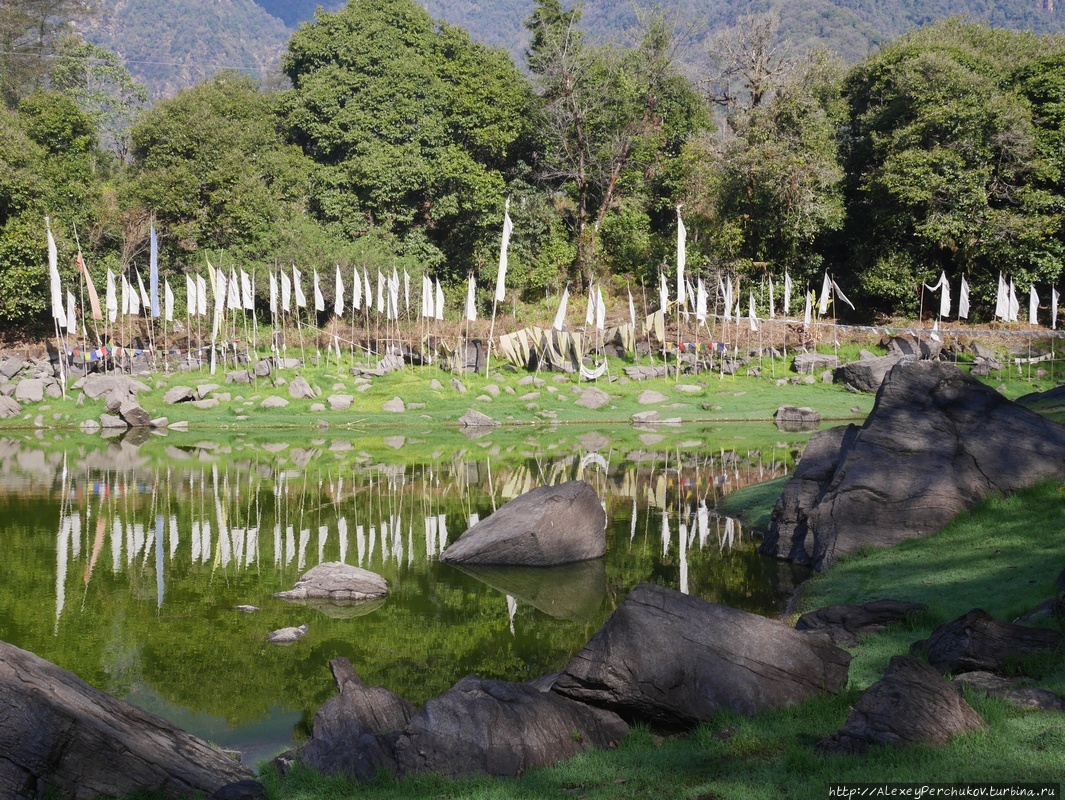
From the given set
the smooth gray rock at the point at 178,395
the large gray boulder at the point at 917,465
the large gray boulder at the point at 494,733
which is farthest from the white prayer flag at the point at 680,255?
the large gray boulder at the point at 494,733

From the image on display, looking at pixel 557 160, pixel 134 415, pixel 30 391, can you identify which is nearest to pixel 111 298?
pixel 30 391

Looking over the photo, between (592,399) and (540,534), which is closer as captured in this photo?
(540,534)

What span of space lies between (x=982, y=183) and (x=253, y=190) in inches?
1712

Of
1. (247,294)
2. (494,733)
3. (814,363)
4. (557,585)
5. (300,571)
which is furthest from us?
(814,363)

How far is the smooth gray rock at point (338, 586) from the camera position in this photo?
16609mm

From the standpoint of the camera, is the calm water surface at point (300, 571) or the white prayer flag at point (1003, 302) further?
the white prayer flag at point (1003, 302)

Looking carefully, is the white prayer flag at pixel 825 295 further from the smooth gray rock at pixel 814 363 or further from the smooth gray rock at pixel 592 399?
the smooth gray rock at pixel 592 399

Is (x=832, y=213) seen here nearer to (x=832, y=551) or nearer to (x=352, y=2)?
(x=352, y=2)

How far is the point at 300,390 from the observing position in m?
46.3

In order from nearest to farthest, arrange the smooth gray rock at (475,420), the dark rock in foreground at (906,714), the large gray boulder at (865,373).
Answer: the dark rock in foreground at (906,714)
the smooth gray rock at (475,420)
the large gray boulder at (865,373)

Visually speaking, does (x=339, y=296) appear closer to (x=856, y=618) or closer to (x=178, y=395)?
(x=178, y=395)

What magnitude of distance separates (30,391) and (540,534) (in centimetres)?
3642

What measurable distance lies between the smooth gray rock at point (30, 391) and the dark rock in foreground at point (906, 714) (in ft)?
151

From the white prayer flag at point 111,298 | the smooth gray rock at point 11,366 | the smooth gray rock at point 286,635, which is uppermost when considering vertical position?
the white prayer flag at point 111,298
